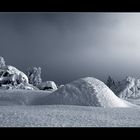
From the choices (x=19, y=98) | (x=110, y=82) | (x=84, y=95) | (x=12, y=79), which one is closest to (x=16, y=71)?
(x=12, y=79)

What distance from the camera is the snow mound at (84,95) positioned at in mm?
8391

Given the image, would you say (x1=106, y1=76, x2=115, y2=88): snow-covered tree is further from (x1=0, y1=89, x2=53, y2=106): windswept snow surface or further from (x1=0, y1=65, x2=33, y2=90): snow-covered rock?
(x1=0, y1=89, x2=53, y2=106): windswept snow surface

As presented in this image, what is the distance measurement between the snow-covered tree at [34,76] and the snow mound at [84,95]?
720 inches

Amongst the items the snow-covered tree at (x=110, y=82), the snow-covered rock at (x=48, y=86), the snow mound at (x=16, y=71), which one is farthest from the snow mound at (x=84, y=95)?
the snow-covered tree at (x=110, y=82)

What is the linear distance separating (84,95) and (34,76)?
1965 cm

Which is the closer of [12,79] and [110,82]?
[12,79]

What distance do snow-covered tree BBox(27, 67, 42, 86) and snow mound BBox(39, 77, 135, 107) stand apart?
18.3 m

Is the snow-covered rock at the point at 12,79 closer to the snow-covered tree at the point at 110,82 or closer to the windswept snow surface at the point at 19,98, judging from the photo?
the snow-covered tree at the point at 110,82

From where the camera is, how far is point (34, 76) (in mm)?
27938

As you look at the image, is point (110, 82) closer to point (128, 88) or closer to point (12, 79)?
point (128, 88)

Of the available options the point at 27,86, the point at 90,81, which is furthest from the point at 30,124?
the point at 27,86

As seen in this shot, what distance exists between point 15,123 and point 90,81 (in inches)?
220
